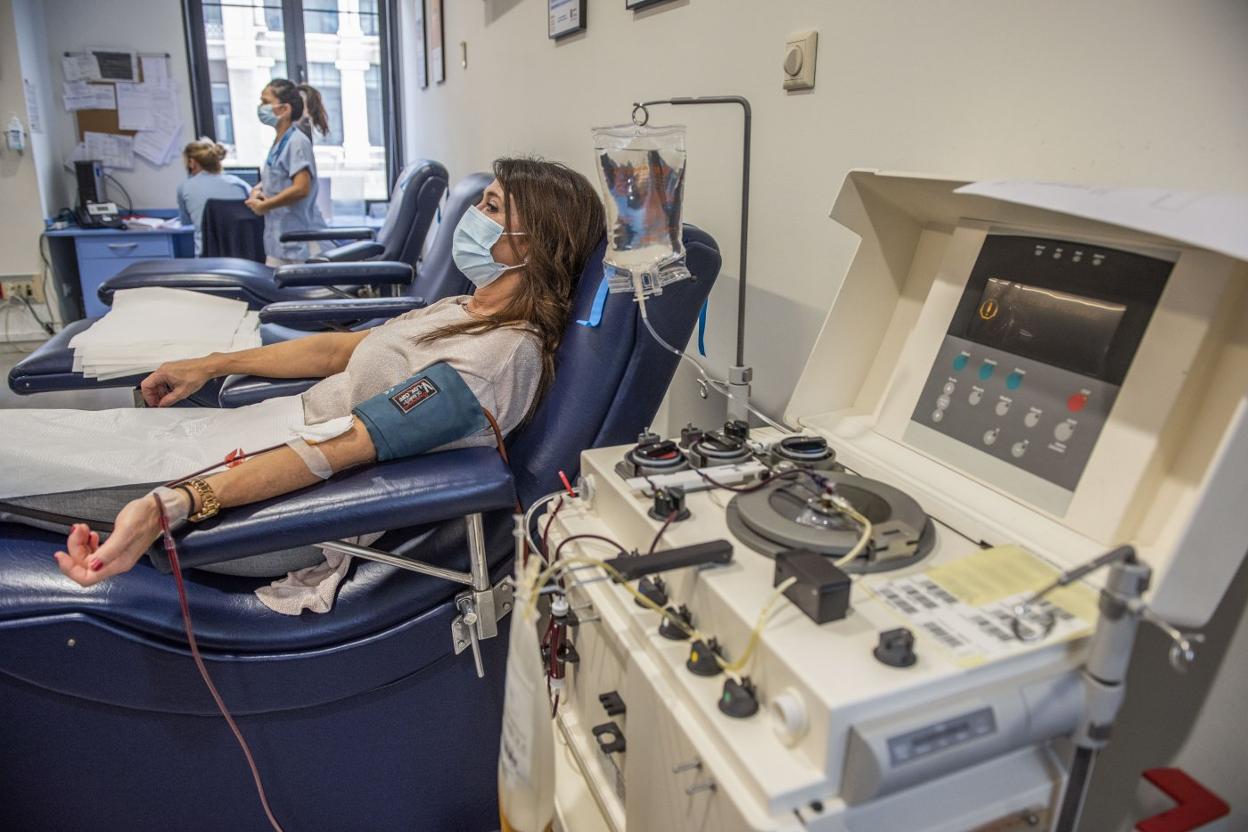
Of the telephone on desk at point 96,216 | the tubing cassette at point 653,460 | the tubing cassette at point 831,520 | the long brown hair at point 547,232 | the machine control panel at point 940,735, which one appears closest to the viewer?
the machine control panel at point 940,735

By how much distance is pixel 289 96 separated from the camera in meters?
3.85

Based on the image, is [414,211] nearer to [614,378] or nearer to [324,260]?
[324,260]

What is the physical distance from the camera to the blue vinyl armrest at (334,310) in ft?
7.06

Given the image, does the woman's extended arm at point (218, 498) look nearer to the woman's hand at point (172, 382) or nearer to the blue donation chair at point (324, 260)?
the woman's hand at point (172, 382)

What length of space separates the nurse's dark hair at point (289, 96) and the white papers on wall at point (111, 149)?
1716 millimetres

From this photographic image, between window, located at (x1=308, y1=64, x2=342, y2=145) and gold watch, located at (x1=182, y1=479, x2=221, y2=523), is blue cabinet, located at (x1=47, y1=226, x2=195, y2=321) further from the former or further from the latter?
gold watch, located at (x1=182, y1=479, x2=221, y2=523)

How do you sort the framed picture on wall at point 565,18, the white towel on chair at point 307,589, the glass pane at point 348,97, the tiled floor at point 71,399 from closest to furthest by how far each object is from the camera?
the white towel on chair at point 307,589
the framed picture on wall at point 565,18
the tiled floor at point 71,399
the glass pane at point 348,97

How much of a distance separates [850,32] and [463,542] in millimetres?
941

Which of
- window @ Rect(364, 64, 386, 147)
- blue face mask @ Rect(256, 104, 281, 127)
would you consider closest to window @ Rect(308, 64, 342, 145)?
window @ Rect(364, 64, 386, 147)

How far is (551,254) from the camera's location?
4.88 feet

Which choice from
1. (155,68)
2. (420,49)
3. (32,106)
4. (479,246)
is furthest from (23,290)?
(479,246)

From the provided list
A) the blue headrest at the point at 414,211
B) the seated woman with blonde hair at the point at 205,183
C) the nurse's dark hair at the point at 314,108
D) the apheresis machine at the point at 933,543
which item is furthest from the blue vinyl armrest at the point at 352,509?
the seated woman with blonde hair at the point at 205,183

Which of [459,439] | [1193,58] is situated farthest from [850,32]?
[459,439]

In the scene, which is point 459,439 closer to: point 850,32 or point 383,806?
point 383,806
